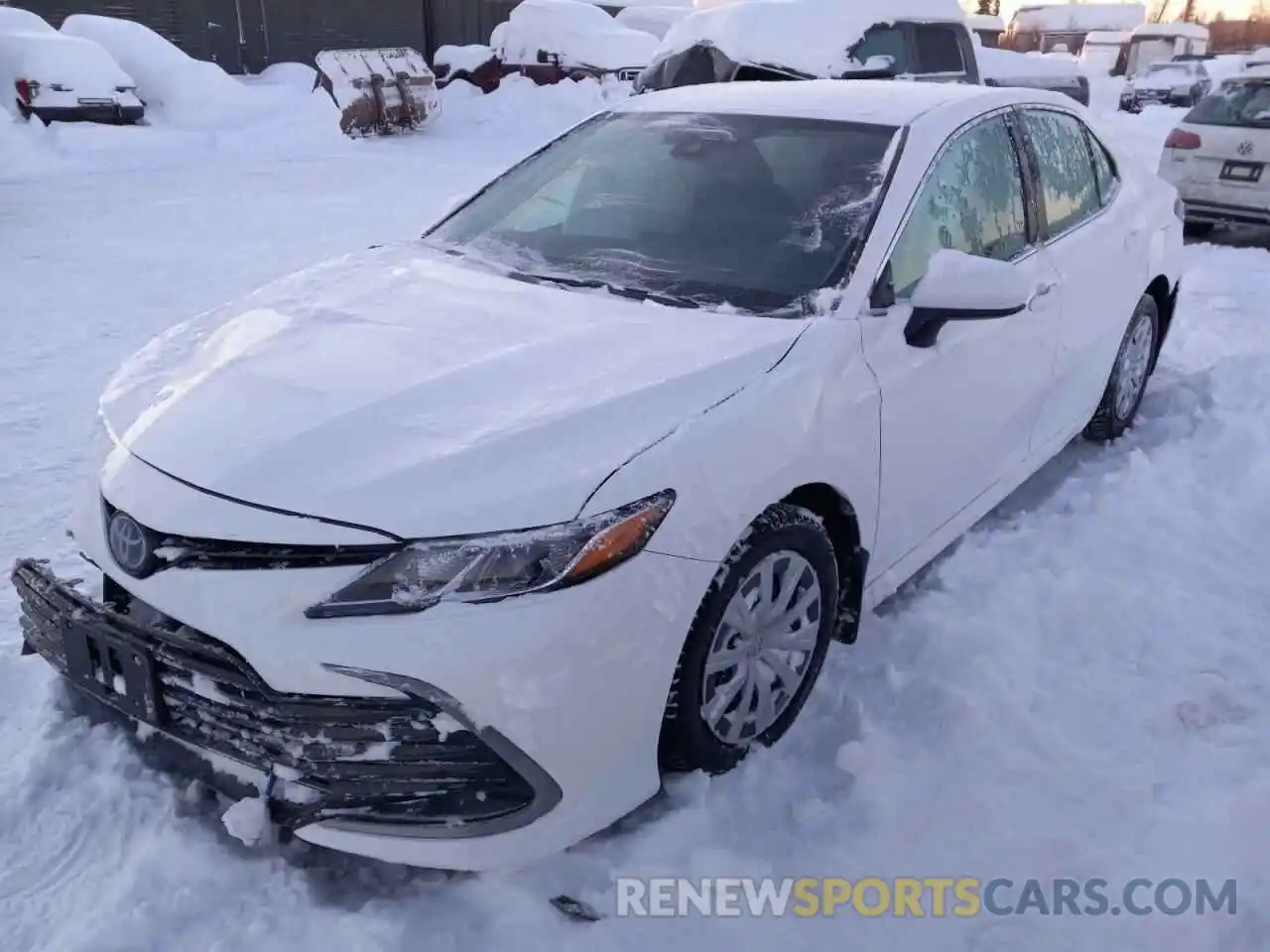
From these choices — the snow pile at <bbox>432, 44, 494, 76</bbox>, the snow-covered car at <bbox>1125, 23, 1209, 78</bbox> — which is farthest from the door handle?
the snow-covered car at <bbox>1125, 23, 1209, 78</bbox>

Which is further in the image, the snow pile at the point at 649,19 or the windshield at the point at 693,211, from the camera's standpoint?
the snow pile at the point at 649,19

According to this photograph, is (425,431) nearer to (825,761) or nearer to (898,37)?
(825,761)

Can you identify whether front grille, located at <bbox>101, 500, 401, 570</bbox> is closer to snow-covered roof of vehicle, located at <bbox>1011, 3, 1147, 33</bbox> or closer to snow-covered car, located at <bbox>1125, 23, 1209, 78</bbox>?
snow-covered car, located at <bbox>1125, 23, 1209, 78</bbox>

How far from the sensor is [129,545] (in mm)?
2123

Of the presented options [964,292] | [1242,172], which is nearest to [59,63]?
[1242,172]

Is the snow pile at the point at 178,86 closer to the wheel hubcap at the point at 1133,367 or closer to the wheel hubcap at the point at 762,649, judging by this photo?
the wheel hubcap at the point at 1133,367

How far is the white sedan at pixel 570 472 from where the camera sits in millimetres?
1936

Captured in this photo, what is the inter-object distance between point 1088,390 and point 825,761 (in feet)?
7.37

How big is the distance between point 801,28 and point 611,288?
8529 millimetres

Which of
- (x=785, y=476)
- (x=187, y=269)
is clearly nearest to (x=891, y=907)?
(x=785, y=476)

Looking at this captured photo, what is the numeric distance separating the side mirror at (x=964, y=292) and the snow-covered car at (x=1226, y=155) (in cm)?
723

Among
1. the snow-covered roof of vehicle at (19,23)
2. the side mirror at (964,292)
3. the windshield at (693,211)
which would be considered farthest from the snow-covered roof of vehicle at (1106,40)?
the side mirror at (964,292)

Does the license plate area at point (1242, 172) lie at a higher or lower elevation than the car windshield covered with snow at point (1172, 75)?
higher

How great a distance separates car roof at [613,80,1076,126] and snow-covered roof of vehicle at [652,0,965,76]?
695cm
